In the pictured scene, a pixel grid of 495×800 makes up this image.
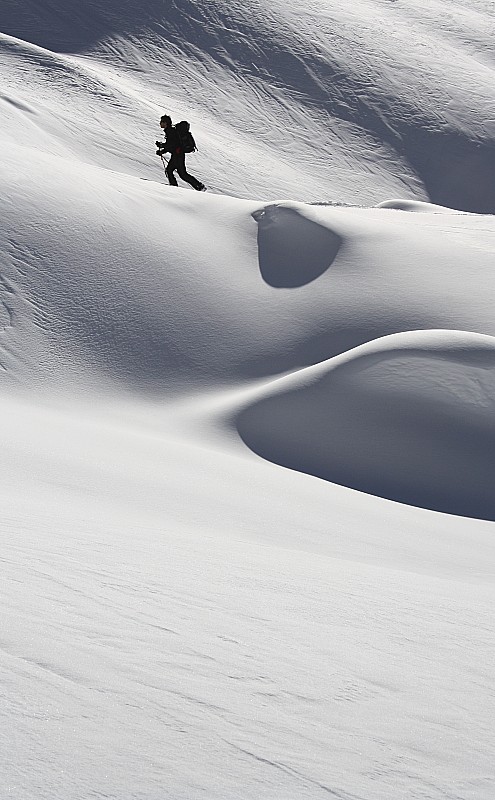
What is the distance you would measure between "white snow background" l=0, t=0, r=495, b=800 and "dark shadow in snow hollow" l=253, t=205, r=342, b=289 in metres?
0.05

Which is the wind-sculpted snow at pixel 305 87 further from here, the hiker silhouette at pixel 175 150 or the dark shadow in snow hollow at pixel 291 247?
the dark shadow in snow hollow at pixel 291 247

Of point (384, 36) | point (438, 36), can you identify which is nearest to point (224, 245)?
point (384, 36)

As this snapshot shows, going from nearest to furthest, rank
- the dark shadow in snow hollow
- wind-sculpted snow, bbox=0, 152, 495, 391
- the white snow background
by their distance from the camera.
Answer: the white snow background < wind-sculpted snow, bbox=0, 152, 495, 391 < the dark shadow in snow hollow

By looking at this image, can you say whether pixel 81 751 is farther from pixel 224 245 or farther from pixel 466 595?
pixel 224 245

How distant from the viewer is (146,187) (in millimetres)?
13406

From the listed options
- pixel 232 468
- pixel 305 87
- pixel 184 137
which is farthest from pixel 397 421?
pixel 305 87

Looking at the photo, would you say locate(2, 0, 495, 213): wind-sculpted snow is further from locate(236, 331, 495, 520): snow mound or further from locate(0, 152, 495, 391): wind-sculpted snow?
locate(236, 331, 495, 520): snow mound

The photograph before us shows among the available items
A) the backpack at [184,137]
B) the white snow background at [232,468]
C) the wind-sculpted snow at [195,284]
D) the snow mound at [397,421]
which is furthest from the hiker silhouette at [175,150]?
the snow mound at [397,421]

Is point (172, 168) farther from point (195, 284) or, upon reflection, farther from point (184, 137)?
point (195, 284)

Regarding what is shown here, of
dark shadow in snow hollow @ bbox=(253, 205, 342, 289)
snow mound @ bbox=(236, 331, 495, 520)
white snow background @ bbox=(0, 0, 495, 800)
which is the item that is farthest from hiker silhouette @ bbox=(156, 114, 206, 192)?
snow mound @ bbox=(236, 331, 495, 520)

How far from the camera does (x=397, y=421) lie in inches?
345

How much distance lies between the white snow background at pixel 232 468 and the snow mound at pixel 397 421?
2 cm

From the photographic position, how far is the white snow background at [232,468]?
2152mm

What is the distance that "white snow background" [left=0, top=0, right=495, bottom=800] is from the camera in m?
2.15
